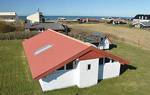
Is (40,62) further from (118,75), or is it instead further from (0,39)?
(0,39)

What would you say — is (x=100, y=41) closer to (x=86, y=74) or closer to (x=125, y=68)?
(x=125, y=68)

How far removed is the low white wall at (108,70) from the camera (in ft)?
71.2

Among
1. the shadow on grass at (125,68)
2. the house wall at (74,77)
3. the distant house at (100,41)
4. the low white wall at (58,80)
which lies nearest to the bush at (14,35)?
the distant house at (100,41)

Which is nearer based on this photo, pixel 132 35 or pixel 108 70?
pixel 108 70

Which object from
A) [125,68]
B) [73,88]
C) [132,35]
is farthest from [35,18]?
[73,88]

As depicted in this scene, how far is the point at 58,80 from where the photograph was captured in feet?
63.1

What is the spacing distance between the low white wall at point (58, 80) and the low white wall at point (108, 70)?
3.47 meters

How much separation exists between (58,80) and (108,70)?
5947mm

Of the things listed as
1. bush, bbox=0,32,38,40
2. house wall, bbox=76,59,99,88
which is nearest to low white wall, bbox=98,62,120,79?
house wall, bbox=76,59,99,88

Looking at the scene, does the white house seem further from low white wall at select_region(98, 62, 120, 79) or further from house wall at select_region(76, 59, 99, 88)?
house wall at select_region(76, 59, 99, 88)

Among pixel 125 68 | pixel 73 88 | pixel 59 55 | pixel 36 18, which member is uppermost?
pixel 36 18

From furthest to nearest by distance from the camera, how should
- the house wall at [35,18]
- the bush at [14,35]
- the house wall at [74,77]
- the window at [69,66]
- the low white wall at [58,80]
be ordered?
1. the house wall at [35,18]
2. the bush at [14,35]
3. the window at [69,66]
4. the house wall at [74,77]
5. the low white wall at [58,80]

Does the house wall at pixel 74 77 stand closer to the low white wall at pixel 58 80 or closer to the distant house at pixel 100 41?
the low white wall at pixel 58 80

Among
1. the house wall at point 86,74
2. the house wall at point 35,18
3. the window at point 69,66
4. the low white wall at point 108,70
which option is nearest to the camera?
the house wall at point 86,74
